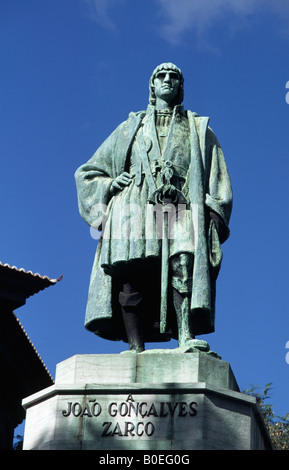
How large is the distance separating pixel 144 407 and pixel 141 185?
2.72 metres

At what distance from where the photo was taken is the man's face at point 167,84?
1520cm

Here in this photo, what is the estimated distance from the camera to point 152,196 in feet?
47.4

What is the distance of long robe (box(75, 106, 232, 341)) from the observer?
14.1 metres

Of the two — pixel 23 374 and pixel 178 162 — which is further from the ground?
pixel 23 374

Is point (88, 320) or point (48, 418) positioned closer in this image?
point (48, 418)

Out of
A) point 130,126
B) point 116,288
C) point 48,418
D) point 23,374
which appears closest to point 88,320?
point 116,288

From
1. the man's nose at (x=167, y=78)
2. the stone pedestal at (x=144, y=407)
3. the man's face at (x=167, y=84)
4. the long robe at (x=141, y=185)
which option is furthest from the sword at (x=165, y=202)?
the man's nose at (x=167, y=78)

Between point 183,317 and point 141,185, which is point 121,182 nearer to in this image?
point 141,185

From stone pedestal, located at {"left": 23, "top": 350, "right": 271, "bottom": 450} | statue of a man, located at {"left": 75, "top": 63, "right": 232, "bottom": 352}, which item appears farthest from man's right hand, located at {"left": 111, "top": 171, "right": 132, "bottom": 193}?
stone pedestal, located at {"left": 23, "top": 350, "right": 271, "bottom": 450}
